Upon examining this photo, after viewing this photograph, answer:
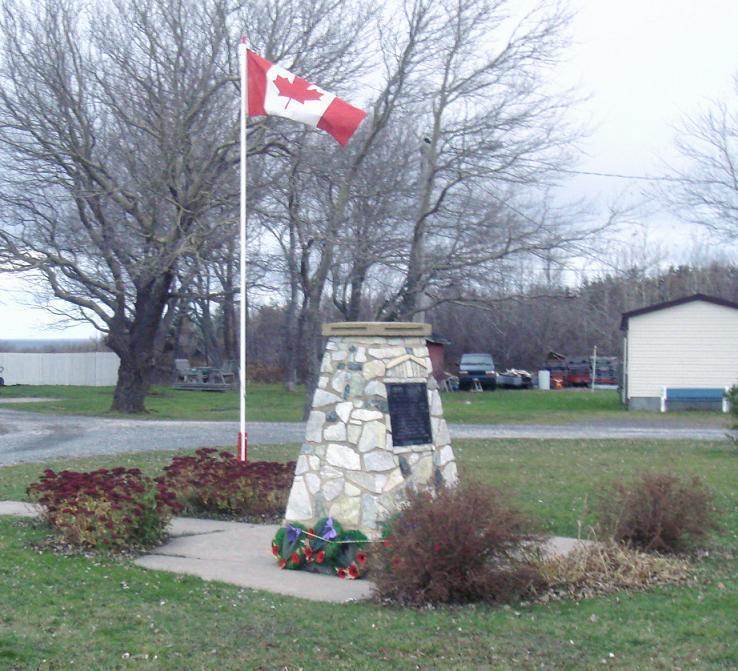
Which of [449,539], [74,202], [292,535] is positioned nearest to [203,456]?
[292,535]

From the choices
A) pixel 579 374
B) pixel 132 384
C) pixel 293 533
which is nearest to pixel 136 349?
pixel 132 384

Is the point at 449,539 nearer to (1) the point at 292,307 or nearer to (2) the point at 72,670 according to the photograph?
(2) the point at 72,670

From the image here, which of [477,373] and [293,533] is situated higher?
[477,373]

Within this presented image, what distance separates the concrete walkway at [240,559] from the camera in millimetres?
8117

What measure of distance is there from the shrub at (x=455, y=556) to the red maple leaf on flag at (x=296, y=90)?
7.43 metres

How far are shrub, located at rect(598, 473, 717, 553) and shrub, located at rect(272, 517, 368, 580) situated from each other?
7.20ft

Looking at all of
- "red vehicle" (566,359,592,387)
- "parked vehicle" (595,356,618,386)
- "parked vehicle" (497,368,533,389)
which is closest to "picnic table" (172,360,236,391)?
"parked vehicle" (497,368,533,389)

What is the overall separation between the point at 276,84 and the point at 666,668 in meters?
9.75

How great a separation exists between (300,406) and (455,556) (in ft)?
96.6

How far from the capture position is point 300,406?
36.6m

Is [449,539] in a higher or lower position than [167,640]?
higher

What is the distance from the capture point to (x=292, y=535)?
Result: 888 cm

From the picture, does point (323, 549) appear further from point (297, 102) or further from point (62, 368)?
point (62, 368)

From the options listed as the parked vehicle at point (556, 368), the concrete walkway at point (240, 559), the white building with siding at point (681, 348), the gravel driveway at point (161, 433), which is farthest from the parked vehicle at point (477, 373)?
the concrete walkway at point (240, 559)
